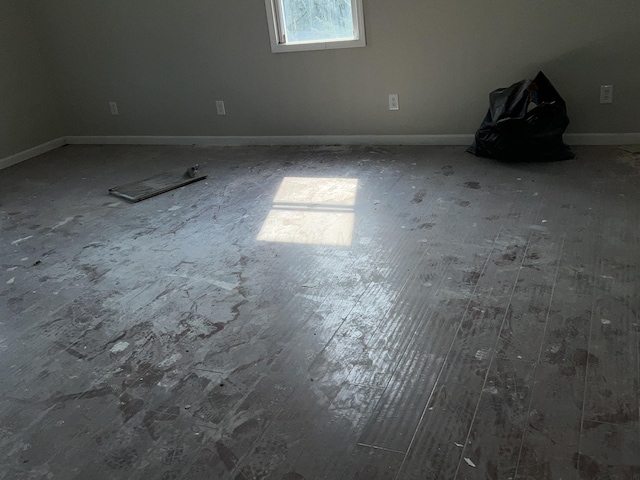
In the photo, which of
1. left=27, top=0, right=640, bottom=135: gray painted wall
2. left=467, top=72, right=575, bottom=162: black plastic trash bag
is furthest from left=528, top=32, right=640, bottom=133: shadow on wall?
left=467, top=72, right=575, bottom=162: black plastic trash bag

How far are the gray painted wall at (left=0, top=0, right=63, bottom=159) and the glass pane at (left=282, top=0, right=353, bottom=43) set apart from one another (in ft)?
8.28

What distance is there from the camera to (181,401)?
1.96 meters

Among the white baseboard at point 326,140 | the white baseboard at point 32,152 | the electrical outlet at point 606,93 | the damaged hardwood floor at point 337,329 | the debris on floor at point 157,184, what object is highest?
the electrical outlet at point 606,93

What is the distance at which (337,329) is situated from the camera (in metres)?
2.27

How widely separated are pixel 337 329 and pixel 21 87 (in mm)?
4428

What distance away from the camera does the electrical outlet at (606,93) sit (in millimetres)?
3842

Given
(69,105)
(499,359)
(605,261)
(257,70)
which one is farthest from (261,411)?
(69,105)

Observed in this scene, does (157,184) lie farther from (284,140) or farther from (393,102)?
(393,102)

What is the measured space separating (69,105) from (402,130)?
3311mm

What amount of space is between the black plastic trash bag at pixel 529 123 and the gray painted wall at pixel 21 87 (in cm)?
412

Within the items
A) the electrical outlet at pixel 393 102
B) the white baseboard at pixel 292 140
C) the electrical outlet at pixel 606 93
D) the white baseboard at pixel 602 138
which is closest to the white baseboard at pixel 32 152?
the white baseboard at pixel 292 140

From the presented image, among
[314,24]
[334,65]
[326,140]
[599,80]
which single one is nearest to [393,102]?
[334,65]

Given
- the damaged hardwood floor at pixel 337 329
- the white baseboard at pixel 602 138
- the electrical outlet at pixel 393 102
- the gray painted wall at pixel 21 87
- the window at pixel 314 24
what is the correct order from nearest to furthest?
the damaged hardwood floor at pixel 337 329, the white baseboard at pixel 602 138, the window at pixel 314 24, the electrical outlet at pixel 393 102, the gray painted wall at pixel 21 87

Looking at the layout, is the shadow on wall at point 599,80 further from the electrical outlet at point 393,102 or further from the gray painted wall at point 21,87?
the gray painted wall at point 21,87
